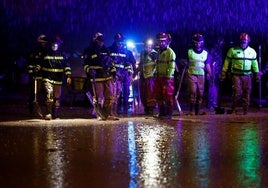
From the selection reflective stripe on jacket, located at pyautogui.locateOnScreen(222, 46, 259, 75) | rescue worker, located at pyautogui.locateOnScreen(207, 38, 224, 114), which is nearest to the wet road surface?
reflective stripe on jacket, located at pyautogui.locateOnScreen(222, 46, 259, 75)

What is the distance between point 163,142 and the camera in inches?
338

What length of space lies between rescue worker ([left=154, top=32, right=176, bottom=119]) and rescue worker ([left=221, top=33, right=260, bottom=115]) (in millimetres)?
1923

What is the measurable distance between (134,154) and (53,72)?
569 cm

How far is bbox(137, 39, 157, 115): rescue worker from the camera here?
1451 cm

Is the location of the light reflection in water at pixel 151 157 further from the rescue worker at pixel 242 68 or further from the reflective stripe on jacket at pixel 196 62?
the rescue worker at pixel 242 68

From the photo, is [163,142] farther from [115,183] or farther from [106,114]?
[106,114]

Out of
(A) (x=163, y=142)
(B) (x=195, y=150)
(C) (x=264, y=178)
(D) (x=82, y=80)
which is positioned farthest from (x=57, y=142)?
(D) (x=82, y=80)

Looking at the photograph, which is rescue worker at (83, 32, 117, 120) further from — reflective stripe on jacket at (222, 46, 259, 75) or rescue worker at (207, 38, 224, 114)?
rescue worker at (207, 38, 224, 114)

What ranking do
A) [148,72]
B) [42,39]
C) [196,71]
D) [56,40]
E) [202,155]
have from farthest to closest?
[148,72] → [196,71] → [42,39] → [56,40] → [202,155]

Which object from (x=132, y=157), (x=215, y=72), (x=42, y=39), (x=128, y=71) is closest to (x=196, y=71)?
(x=128, y=71)

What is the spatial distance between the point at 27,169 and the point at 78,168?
0.58 m

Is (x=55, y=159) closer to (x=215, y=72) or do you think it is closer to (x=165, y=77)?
(x=165, y=77)

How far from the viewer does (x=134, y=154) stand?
7.45 m

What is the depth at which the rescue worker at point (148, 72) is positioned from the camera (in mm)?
14507
